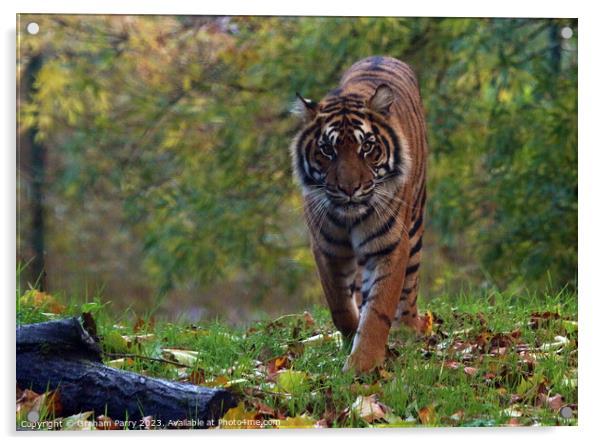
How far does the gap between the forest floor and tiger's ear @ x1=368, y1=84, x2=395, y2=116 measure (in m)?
0.95

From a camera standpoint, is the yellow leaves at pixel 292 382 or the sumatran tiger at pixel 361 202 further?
the sumatran tiger at pixel 361 202

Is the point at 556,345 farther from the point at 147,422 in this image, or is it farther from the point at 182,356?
the point at 147,422

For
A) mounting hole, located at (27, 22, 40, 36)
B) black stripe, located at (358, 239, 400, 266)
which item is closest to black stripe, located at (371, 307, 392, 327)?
black stripe, located at (358, 239, 400, 266)

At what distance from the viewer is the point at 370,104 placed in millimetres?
4441

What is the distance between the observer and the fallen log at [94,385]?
3.88 m

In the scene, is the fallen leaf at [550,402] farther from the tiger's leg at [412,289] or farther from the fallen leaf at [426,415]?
the tiger's leg at [412,289]

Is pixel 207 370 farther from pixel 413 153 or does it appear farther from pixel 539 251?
pixel 539 251

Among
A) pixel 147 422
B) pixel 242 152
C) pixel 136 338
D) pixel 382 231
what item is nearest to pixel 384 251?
pixel 382 231

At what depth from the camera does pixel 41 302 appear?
4.29 m

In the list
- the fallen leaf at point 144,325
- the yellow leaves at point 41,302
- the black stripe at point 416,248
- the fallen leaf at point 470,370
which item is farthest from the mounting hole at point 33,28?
the fallen leaf at point 470,370

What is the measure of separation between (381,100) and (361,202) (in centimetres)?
47

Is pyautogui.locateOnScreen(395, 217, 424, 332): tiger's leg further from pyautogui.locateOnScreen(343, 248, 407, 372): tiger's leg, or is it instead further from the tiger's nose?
the tiger's nose

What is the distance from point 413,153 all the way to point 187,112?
1.38 m
